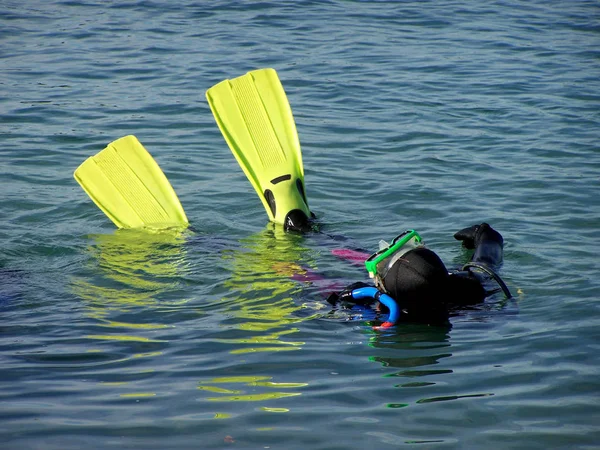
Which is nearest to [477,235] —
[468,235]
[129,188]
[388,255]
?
[468,235]

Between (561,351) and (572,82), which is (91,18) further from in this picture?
(561,351)

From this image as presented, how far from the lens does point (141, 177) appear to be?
6461mm

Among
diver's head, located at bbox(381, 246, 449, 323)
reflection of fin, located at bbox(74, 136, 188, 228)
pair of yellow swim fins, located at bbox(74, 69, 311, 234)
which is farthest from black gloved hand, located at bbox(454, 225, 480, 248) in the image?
reflection of fin, located at bbox(74, 136, 188, 228)

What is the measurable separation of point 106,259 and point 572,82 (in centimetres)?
644

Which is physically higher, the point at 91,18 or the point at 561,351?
the point at 91,18

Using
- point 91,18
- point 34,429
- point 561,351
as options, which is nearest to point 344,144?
point 561,351

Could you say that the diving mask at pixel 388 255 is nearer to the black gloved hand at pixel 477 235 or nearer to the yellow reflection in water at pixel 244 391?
the yellow reflection in water at pixel 244 391

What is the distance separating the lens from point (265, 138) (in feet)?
22.1

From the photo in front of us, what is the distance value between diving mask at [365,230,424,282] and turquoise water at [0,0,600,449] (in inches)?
12.2

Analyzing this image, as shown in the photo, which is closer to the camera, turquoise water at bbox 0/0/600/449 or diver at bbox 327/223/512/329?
turquoise water at bbox 0/0/600/449

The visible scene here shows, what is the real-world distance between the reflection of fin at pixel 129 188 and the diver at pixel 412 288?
2.21 metres

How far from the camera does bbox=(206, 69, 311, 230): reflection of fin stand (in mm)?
6398

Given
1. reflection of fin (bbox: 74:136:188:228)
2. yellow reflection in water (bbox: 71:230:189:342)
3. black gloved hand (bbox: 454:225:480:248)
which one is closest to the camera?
yellow reflection in water (bbox: 71:230:189:342)

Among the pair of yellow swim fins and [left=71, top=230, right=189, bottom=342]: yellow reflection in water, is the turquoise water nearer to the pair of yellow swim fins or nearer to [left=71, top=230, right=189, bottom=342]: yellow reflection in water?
[left=71, top=230, right=189, bottom=342]: yellow reflection in water
